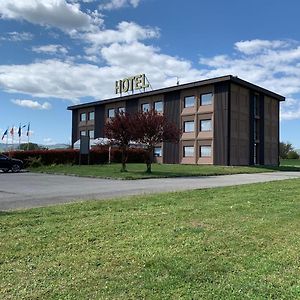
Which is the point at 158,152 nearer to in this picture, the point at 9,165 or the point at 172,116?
the point at 172,116

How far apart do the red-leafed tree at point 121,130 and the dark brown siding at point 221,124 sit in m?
19.3

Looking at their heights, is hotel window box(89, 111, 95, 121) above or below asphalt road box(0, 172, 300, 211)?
above

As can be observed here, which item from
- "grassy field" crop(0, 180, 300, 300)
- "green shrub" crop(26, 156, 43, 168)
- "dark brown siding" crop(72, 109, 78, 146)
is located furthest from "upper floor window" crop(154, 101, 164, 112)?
"grassy field" crop(0, 180, 300, 300)

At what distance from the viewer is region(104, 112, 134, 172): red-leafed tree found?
29.7m

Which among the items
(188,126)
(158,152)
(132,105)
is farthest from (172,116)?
(132,105)

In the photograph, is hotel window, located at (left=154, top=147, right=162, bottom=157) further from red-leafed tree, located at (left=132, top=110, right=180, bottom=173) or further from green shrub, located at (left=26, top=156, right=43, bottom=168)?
red-leafed tree, located at (left=132, top=110, right=180, bottom=173)

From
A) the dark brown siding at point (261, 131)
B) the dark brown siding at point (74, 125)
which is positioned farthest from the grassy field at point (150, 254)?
the dark brown siding at point (74, 125)

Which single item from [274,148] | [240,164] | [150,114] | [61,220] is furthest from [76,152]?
[61,220]

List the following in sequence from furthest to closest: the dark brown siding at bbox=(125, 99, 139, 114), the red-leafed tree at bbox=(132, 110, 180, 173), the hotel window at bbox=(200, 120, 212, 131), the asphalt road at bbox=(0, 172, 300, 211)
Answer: the dark brown siding at bbox=(125, 99, 139, 114) < the hotel window at bbox=(200, 120, 212, 131) < the red-leafed tree at bbox=(132, 110, 180, 173) < the asphalt road at bbox=(0, 172, 300, 211)

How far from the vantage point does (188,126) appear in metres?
51.3

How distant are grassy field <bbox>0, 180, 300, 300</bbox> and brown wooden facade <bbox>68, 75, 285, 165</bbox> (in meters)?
39.2

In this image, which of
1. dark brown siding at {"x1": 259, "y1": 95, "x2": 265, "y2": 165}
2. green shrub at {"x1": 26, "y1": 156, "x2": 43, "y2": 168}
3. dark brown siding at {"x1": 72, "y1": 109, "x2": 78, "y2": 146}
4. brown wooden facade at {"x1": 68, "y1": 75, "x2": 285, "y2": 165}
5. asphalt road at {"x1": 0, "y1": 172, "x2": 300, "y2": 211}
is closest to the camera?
asphalt road at {"x1": 0, "y1": 172, "x2": 300, "y2": 211}

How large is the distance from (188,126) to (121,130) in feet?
73.4

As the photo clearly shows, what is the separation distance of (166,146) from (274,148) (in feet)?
52.7
